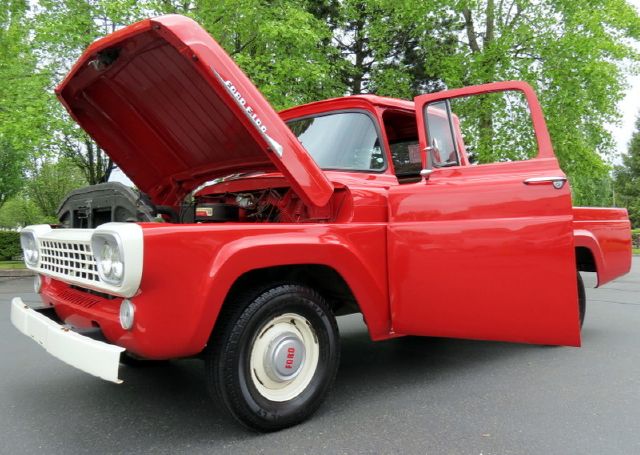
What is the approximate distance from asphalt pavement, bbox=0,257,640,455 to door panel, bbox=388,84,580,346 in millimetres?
490

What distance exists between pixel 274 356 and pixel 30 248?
79.4 inches

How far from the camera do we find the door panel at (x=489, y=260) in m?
2.90

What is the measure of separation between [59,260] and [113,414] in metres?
1.01

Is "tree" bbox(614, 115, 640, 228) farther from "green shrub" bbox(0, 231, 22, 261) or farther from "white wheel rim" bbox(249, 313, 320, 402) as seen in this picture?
"white wheel rim" bbox(249, 313, 320, 402)

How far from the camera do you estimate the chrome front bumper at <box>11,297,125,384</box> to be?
221cm

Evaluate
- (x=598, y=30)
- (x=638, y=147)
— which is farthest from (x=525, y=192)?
(x=638, y=147)

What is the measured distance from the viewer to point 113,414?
9.73 ft

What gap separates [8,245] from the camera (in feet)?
56.8

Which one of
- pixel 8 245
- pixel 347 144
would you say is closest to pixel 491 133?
pixel 347 144

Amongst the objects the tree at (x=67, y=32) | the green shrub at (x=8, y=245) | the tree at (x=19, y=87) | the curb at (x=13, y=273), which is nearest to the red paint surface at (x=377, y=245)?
the tree at (x=67, y=32)

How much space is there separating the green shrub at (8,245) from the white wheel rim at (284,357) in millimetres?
17826

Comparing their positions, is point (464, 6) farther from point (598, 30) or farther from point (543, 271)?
point (543, 271)

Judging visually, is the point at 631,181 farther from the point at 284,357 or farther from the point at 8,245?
the point at 284,357

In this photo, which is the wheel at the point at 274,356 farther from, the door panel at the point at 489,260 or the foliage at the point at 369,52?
the foliage at the point at 369,52
